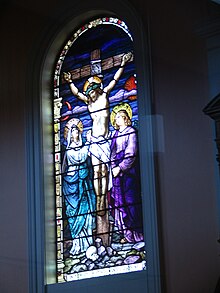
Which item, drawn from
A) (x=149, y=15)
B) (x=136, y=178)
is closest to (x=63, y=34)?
(x=149, y=15)

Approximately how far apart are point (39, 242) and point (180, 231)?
886 mm

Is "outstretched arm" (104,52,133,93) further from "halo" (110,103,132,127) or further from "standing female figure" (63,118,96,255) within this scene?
"standing female figure" (63,118,96,255)

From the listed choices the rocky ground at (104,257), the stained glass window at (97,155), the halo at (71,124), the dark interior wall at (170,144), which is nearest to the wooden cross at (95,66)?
the stained glass window at (97,155)

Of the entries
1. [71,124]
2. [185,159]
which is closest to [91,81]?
[71,124]

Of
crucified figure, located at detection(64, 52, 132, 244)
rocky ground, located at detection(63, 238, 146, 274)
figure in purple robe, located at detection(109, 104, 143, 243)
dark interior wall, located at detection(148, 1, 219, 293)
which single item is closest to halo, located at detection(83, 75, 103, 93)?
crucified figure, located at detection(64, 52, 132, 244)

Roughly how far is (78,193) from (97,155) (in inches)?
10.2

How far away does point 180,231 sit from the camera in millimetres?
4781

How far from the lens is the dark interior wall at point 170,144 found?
4.68 metres

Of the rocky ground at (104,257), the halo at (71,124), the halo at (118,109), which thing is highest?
the halo at (118,109)

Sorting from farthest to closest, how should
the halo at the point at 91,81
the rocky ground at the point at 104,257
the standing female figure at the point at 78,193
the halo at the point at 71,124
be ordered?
the halo at the point at 91,81 → the halo at the point at 71,124 → the standing female figure at the point at 78,193 → the rocky ground at the point at 104,257

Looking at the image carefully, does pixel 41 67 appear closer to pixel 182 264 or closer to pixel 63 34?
pixel 63 34

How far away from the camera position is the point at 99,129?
538 cm

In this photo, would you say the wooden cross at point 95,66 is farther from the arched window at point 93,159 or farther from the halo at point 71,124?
the halo at point 71,124

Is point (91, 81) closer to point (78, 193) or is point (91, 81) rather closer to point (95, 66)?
point (95, 66)
